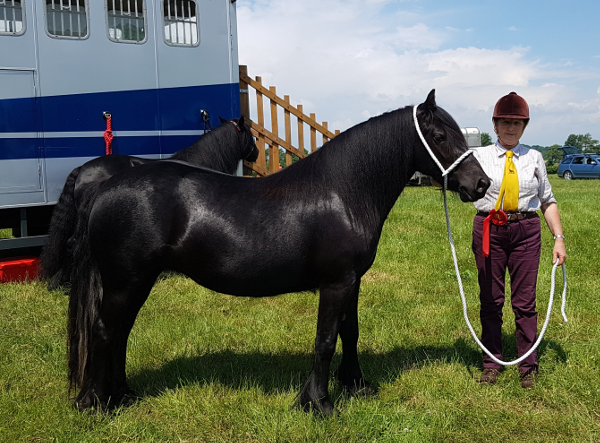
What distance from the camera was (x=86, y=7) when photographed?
6.84 metres

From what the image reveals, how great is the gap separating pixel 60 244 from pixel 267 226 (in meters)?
3.84

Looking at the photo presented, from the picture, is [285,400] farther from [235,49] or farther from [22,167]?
[235,49]

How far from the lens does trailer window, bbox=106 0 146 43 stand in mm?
7047

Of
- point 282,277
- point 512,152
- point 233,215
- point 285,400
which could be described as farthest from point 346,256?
point 512,152

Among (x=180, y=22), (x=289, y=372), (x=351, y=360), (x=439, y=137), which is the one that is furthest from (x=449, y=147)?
(x=180, y=22)

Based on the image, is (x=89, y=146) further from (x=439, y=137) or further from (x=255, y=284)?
(x=439, y=137)

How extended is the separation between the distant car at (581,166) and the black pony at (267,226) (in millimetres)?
32174

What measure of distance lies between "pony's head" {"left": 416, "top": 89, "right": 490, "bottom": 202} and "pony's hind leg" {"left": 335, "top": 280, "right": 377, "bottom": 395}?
3.73ft

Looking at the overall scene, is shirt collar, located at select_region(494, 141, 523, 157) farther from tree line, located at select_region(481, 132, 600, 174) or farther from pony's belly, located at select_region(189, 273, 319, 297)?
tree line, located at select_region(481, 132, 600, 174)

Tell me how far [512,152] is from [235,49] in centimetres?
542

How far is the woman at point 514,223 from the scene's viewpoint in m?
3.70

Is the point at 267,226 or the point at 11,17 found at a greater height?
the point at 11,17

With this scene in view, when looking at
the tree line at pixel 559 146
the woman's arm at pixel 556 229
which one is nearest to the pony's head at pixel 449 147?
the woman's arm at pixel 556 229

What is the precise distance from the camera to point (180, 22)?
24.7ft
